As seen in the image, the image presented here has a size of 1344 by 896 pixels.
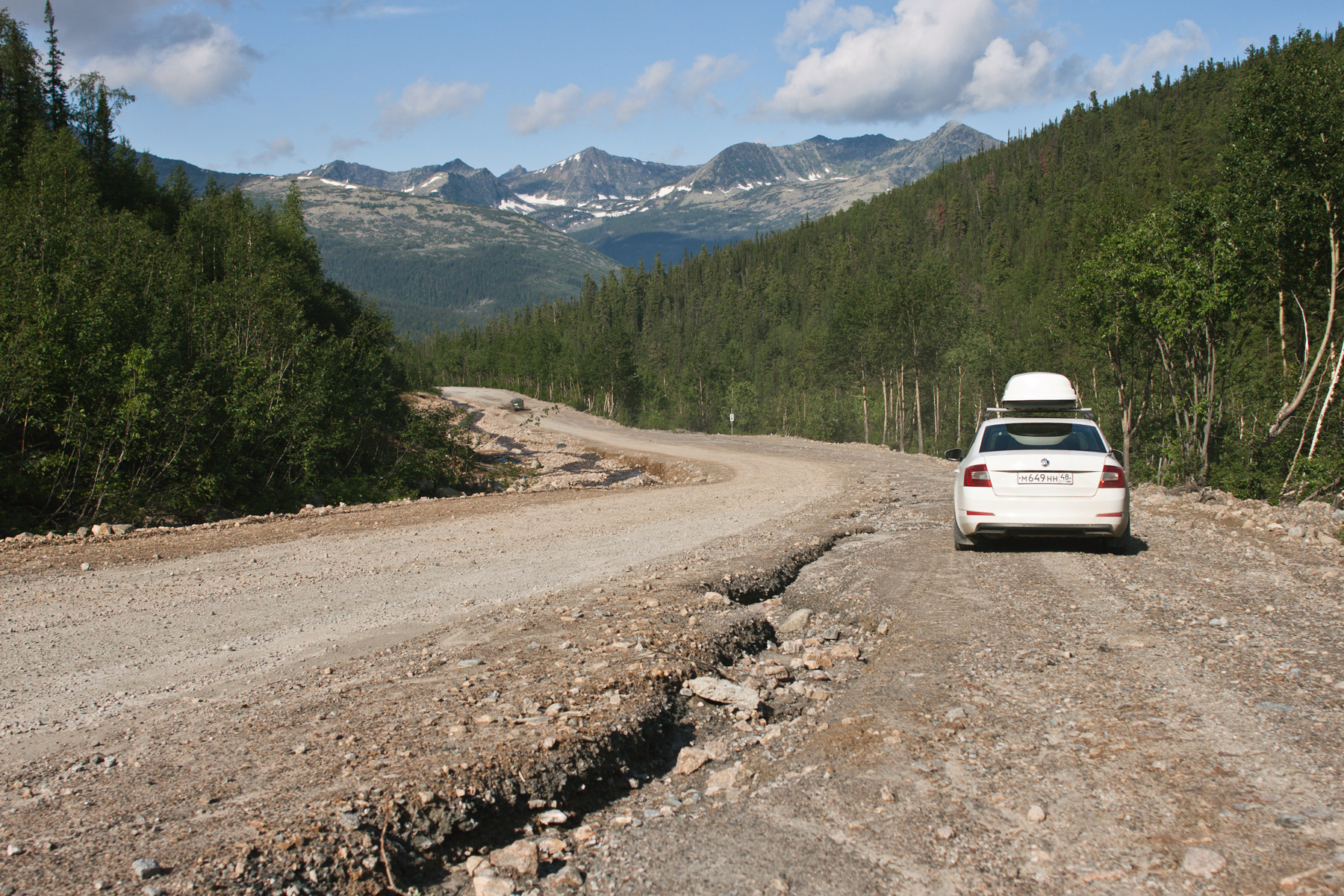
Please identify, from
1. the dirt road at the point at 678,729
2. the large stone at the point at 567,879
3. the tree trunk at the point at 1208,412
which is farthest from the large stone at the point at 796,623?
the tree trunk at the point at 1208,412

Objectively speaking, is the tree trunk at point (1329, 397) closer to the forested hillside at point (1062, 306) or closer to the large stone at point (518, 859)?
the forested hillside at point (1062, 306)

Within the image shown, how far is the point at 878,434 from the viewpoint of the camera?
7231 centimetres

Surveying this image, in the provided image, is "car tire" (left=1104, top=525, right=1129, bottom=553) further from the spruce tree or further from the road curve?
the spruce tree

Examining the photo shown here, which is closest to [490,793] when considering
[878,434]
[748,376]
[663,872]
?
[663,872]

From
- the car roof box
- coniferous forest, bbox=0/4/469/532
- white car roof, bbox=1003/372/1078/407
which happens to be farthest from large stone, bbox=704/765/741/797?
coniferous forest, bbox=0/4/469/532

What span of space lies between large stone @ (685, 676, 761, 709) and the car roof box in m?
10.2

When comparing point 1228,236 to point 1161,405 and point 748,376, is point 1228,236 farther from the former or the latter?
point 748,376

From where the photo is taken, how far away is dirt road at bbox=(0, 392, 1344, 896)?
287 cm

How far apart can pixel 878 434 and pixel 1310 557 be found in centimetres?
6535

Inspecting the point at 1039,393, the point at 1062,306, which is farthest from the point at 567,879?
the point at 1062,306

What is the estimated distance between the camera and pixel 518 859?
3092mm

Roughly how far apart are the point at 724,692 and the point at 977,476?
5228mm

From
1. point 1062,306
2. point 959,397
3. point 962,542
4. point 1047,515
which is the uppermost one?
point 1062,306

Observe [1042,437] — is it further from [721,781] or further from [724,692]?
[721,781]
